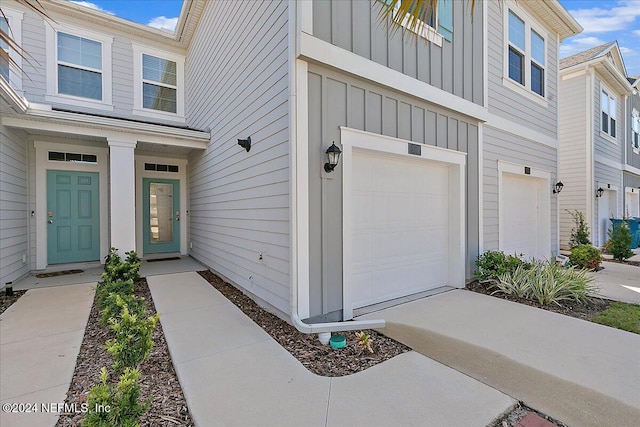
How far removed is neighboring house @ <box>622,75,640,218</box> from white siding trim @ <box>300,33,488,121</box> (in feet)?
38.1

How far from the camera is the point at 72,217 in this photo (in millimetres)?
6750

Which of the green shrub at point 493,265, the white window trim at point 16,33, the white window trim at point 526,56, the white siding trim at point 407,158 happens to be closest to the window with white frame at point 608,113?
the white window trim at point 526,56

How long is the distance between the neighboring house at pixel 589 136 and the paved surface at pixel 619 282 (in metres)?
3.13

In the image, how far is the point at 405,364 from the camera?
2.69 metres

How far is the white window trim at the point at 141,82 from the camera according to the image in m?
7.45

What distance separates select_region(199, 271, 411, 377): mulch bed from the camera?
106 inches

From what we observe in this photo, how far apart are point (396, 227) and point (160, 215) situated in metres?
6.57

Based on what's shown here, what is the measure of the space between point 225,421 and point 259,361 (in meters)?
0.77

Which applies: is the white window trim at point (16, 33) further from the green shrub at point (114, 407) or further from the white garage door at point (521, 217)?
the white garage door at point (521, 217)

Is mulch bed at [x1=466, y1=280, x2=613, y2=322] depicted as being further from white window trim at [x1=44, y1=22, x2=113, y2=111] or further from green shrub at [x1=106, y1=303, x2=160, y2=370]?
white window trim at [x1=44, y1=22, x2=113, y2=111]

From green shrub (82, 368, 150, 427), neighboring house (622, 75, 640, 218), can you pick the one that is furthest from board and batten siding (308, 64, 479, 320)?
neighboring house (622, 75, 640, 218)

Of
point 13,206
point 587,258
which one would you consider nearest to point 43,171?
point 13,206

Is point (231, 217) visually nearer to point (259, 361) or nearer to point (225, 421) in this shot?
point (259, 361)

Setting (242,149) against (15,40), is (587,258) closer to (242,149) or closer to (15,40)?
(242,149)
